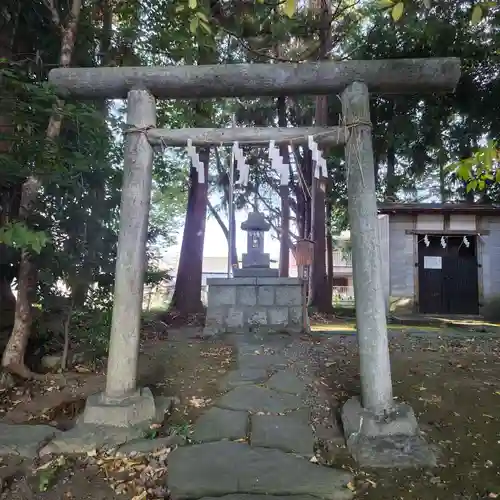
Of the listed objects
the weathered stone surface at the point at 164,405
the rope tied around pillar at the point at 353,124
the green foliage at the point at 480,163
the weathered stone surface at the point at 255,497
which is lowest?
the weathered stone surface at the point at 255,497

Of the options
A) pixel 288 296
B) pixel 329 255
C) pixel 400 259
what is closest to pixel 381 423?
pixel 288 296

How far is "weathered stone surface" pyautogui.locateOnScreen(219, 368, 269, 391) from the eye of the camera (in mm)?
4605

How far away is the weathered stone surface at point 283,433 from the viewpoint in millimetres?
3307

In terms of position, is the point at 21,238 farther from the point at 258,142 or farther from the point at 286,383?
the point at 286,383

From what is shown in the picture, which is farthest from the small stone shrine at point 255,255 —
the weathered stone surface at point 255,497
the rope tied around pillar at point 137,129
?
the weathered stone surface at point 255,497

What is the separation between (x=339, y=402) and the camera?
4164 millimetres

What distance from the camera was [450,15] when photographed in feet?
31.7

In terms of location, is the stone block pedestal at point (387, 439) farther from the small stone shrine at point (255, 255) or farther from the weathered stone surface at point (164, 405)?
the small stone shrine at point (255, 255)

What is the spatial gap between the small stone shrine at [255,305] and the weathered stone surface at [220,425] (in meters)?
3.34

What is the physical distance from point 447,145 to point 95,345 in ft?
41.9

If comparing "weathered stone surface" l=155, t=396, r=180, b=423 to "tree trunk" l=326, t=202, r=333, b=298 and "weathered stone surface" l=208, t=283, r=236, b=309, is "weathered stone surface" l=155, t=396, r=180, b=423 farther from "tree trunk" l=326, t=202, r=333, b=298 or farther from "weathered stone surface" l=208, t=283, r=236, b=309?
"tree trunk" l=326, t=202, r=333, b=298

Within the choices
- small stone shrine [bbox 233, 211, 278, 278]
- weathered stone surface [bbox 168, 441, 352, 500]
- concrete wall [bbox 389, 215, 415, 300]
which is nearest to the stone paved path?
weathered stone surface [bbox 168, 441, 352, 500]

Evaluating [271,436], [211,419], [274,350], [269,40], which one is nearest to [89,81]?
[211,419]

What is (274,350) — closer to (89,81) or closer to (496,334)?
(89,81)
